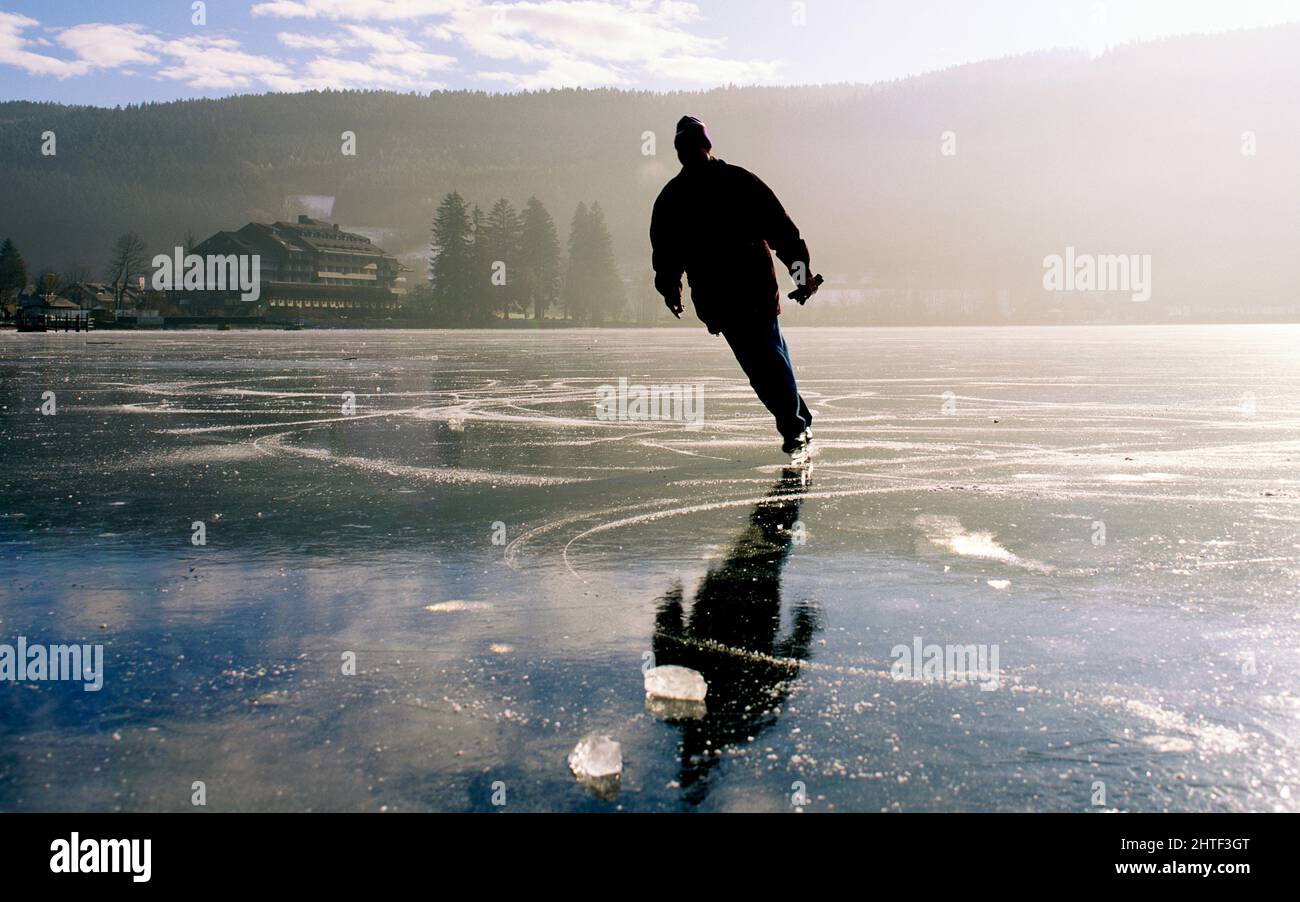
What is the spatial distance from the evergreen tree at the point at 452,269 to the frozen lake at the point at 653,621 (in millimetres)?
83534

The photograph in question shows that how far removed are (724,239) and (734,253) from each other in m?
0.11

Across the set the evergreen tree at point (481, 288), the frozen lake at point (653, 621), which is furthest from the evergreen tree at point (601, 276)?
the frozen lake at point (653, 621)

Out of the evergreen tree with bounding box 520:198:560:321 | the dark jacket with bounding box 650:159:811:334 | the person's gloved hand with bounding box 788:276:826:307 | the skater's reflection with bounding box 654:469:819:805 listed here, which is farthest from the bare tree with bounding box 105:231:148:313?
the skater's reflection with bounding box 654:469:819:805

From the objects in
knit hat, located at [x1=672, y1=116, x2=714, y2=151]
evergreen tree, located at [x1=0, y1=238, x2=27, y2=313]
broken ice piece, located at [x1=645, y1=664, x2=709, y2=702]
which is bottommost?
broken ice piece, located at [x1=645, y1=664, x2=709, y2=702]

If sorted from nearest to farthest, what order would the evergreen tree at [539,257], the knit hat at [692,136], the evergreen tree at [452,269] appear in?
1. the knit hat at [692,136]
2. the evergreen tree at [452,269]
3. the evergreen tree at [539,257]

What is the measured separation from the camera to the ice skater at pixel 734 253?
6348 millimetres

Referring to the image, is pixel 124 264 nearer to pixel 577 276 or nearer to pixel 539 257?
pixel 539 257

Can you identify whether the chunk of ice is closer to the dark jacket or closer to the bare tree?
the dark jacket

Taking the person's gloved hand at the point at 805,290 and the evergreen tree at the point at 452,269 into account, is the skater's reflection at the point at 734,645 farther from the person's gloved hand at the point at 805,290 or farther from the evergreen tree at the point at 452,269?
the evergreen tree at the point at 452,269

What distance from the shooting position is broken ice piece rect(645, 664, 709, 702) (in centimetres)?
230

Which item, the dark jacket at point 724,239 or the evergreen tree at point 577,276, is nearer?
the dark jacket at point 724,239

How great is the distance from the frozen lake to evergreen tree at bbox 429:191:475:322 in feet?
274
